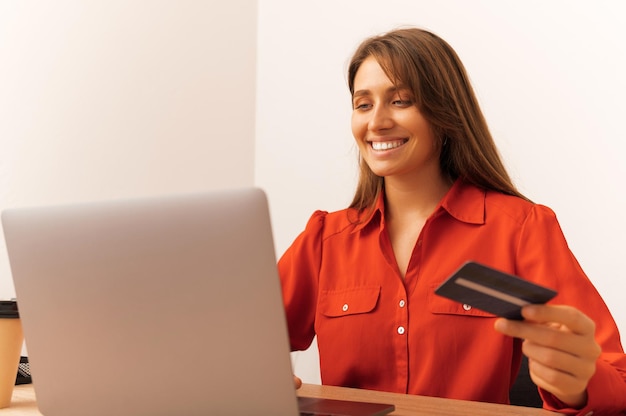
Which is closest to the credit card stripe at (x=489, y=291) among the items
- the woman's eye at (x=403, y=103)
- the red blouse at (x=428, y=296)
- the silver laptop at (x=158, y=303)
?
the silver laptop at (x=158, y=303)

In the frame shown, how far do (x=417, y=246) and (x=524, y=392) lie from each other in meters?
0.41

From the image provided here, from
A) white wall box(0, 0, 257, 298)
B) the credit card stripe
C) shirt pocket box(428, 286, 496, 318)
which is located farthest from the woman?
white wall box(0, 0, 257, 298)

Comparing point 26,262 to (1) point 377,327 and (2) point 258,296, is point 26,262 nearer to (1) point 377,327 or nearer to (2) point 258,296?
(2) point 258,296

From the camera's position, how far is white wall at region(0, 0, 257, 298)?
214cm

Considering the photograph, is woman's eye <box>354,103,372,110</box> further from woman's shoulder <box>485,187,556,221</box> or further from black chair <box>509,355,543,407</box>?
black chair <box>509,355,543,407</box>

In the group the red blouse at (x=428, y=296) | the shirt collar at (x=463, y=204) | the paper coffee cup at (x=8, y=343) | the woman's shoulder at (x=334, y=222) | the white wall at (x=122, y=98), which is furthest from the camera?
the white wall at (x=122, y=98)

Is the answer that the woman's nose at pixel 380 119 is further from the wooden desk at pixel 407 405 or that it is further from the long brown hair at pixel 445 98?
the wooden desk at pixel 407 405

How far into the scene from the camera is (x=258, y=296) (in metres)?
0.82

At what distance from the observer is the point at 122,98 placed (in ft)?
8.28

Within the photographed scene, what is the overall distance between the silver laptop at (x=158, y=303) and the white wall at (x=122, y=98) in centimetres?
115

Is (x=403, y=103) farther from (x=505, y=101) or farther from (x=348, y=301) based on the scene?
(x=505, y=101)

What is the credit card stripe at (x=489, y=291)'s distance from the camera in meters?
0.81

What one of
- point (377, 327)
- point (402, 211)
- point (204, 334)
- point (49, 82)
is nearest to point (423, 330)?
point (377, 327)

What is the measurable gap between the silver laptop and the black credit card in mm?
185
